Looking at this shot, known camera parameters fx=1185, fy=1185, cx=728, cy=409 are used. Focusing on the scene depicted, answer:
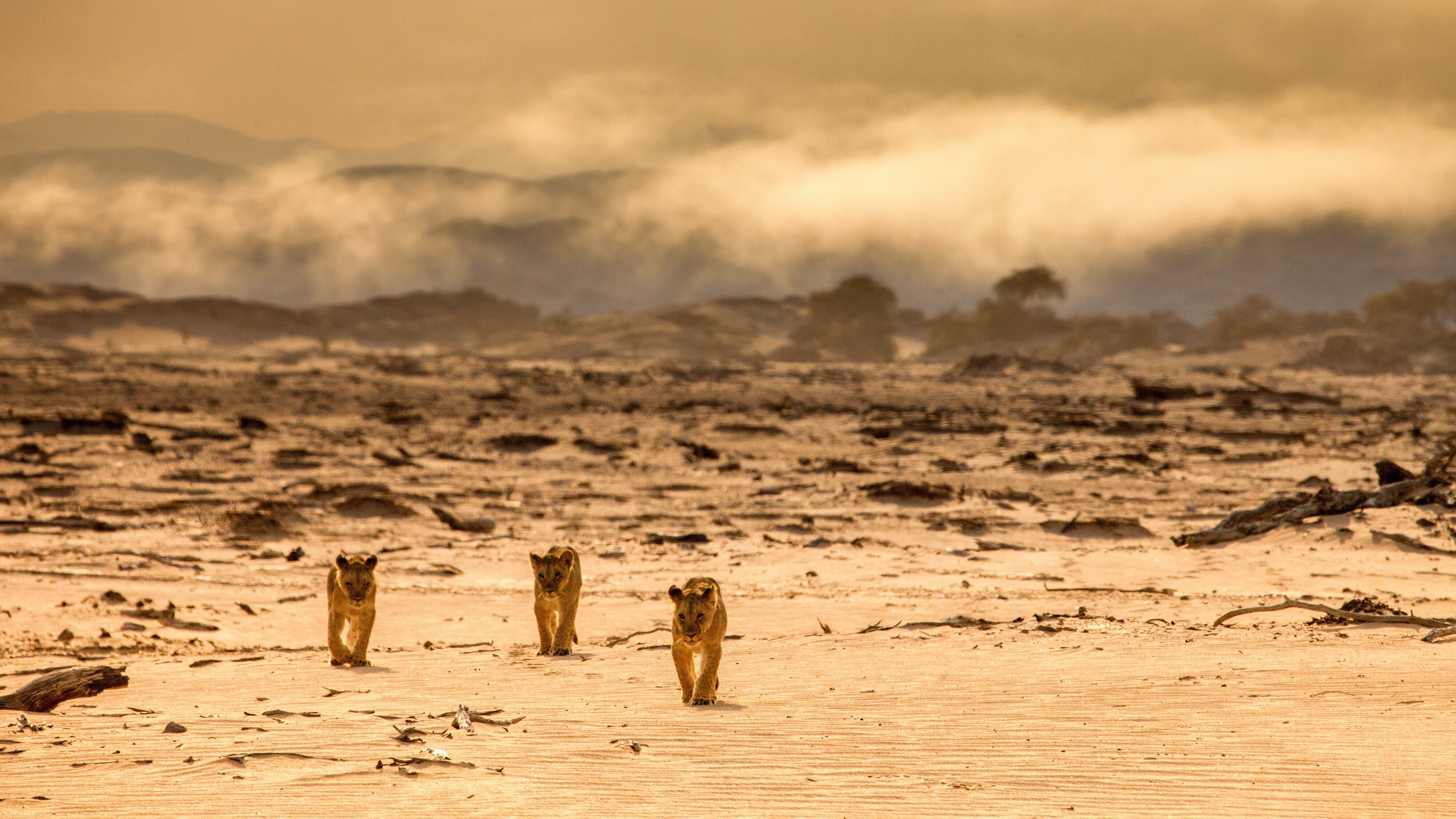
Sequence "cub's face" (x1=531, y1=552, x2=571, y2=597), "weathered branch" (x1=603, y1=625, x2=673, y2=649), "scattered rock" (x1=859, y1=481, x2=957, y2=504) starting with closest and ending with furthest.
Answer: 1. "cub's face" (x1=531, y1=552, x2=571, y2=597)
2. "weathered branch" (x1=603, y1=625, x2=673, y2=649)
3. "scattered rock" (x1=859, y1=481, x2=957, y2=504)

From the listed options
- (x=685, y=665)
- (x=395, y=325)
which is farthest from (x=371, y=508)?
(x=395, y=325)

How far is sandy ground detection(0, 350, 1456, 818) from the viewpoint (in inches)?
199

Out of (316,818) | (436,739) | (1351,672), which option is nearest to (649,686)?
(436,739)

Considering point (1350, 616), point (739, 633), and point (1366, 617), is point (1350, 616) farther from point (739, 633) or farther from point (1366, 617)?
point (739, 633)

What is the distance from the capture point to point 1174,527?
45.3 ft

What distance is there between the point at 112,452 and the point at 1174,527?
53.0 feet

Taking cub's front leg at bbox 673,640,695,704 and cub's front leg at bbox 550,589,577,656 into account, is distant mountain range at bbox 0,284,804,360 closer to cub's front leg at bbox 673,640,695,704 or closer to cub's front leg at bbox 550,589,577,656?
cub's front leg at bbox 550,589,577,656

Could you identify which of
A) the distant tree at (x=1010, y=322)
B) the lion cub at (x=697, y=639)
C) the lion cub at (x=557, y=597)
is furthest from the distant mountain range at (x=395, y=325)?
the lion cub at (x=697, y=639)

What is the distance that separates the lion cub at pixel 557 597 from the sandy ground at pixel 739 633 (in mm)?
313

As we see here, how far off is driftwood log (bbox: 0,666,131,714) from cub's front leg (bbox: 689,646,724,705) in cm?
332

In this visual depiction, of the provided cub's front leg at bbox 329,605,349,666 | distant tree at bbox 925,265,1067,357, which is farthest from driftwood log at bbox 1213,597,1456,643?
distant tree at bbox 925,265,1067,357

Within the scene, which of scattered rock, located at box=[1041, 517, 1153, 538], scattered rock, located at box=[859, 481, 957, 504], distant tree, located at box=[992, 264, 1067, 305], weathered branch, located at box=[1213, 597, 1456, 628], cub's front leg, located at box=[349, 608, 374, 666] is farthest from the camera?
distant tree, located at box=[992, 264, 1067, 305]

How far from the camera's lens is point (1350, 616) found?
7.91 meters

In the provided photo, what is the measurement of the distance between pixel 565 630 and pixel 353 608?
1365 millimetres
